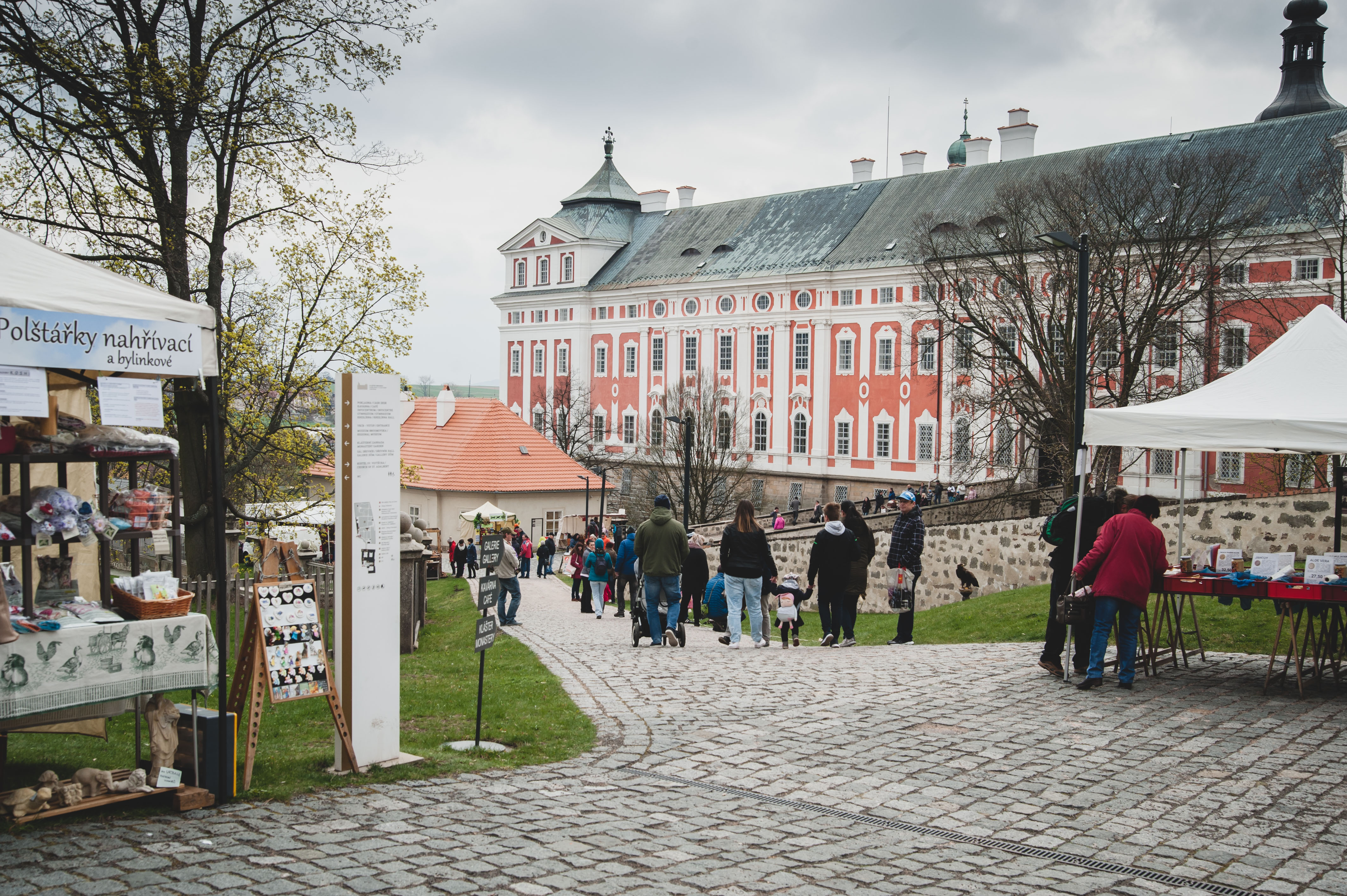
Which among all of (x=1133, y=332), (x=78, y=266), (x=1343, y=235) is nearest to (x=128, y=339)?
(x=78, y=266)

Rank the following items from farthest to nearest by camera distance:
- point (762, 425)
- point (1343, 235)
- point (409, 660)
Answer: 1. point (762, 425)
2. point (1343, 235)
3. point (409, 660)

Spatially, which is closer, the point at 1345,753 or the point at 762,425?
the point at 1345,753

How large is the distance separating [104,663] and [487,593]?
8.95ft

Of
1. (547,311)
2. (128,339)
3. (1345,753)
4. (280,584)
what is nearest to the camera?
(128,339)

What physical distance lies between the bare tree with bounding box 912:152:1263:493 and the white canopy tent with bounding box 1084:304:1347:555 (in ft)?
55.1

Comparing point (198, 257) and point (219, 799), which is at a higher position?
point (198, 257)

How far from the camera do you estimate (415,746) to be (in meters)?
7.92

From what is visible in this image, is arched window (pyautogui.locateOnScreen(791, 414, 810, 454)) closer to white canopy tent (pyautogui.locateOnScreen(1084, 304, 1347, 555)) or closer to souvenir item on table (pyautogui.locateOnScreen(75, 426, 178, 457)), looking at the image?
white canopy tent (pyautogui.locateOnScreen(1084, 304, 1347, 555))

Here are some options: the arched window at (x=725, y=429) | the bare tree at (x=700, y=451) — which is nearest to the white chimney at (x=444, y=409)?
the bare tree at (x=700, y=451)

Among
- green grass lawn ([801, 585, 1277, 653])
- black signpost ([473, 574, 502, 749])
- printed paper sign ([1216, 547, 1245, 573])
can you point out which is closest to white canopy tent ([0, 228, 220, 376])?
black signpost ([473, 574, 502, 749])

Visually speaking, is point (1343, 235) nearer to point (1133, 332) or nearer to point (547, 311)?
point (1133, 332)

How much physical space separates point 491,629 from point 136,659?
2.56 meters

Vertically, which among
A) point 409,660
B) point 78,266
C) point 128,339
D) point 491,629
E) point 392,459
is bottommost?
point 409,660

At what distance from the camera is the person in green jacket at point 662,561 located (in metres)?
13.1
